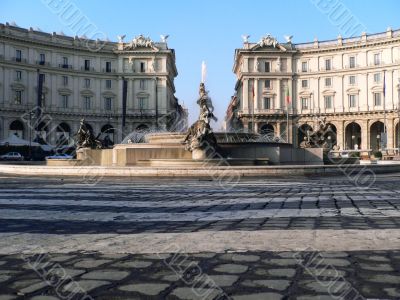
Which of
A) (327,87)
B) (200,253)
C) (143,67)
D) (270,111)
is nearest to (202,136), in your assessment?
(200,253)

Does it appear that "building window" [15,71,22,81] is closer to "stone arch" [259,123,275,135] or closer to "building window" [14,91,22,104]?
"building window" [14,91,22,104]

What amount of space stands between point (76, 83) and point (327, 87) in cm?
4947

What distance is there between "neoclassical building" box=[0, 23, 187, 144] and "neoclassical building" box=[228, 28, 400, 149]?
63.3ft

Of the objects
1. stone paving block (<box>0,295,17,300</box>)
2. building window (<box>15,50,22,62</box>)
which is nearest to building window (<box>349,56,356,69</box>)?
building window (<box>15,50,22,62</box>)

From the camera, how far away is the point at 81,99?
86.8 meters

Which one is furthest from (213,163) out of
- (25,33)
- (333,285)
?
(25,33)

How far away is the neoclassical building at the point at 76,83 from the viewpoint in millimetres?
76125

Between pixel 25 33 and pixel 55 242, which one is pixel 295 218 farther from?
pixel 25 33

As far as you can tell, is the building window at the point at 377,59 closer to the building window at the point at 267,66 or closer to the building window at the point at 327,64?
the building window at the point at 327,64

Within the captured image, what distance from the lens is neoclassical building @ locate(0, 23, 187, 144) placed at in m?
76.1

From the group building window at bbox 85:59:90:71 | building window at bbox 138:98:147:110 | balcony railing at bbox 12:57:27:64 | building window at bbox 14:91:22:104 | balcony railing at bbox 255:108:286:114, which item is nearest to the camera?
building window at bbox 14:91:22:104

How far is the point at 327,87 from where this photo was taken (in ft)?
290

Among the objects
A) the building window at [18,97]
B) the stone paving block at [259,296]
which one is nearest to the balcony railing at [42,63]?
the building window at [18,97]

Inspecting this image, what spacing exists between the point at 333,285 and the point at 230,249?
151 cm
